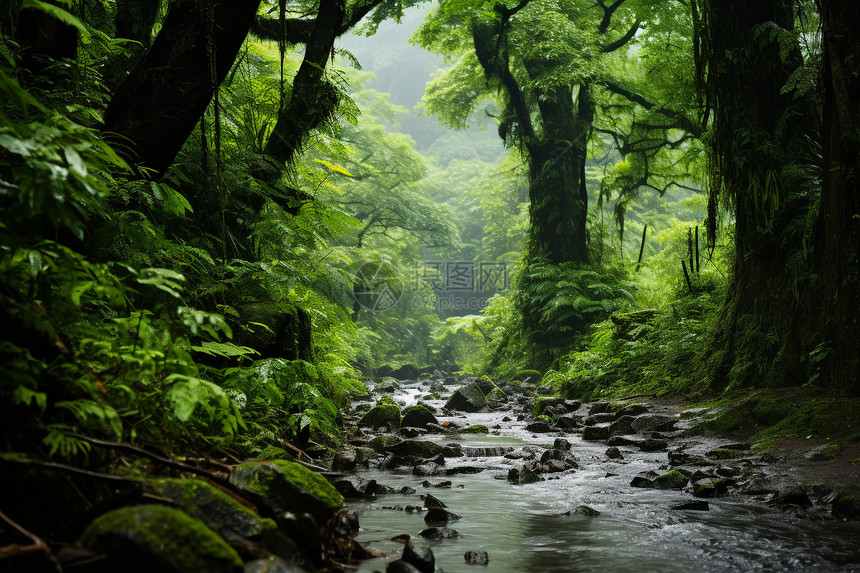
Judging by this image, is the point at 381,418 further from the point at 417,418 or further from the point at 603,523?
the point at 603,523

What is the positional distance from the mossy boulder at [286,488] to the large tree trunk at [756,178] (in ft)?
17.0

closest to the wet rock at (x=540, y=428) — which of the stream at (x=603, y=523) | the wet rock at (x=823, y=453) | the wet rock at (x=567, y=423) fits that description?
the wet rock at (x=567, y=423)

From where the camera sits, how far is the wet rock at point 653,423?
6.31m

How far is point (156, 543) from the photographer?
155cm

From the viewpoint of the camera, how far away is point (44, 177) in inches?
70.4

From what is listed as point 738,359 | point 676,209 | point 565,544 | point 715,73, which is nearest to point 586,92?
point 715,73

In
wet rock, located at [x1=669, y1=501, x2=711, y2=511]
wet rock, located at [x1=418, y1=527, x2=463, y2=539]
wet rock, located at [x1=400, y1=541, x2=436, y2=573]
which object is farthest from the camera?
wet rock, located at [x1=669, y1=501, x2=711, y2=511]

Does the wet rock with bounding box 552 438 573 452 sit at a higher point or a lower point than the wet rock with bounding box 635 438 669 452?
lower

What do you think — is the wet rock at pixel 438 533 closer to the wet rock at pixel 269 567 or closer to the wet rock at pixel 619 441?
the wet rock at pixel 269 567

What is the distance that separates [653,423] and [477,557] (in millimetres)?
4405

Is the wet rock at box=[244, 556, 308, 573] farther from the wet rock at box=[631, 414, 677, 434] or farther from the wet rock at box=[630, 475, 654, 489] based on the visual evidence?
the wet rock at box=[631, 414, 677, 434]

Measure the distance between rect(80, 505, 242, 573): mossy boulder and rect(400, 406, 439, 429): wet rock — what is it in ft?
20.9

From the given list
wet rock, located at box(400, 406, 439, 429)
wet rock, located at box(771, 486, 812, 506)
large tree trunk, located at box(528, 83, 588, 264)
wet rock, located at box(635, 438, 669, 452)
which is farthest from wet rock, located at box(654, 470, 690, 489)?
large tree trunk, located at box(528, 83, 588, 264)

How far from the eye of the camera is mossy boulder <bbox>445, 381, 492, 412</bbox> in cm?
1083
